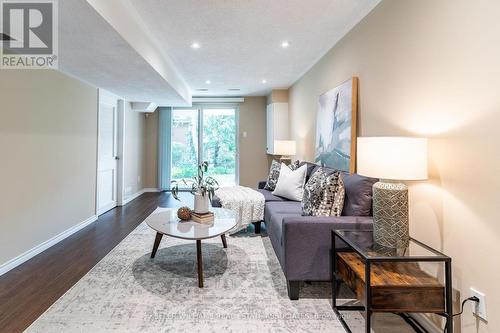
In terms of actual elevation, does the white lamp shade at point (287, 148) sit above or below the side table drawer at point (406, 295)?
above

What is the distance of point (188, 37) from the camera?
10.4 ft

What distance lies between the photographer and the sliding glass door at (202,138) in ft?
22.9

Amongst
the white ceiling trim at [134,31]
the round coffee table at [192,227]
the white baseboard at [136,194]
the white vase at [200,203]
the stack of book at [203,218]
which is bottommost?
the white baseboard at [136,194]

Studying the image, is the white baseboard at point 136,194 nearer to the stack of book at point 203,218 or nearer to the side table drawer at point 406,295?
the stack of book at point 203,218

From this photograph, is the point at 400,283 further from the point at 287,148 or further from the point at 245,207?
the point at 287,148

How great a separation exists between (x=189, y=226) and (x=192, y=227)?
46 millimetres

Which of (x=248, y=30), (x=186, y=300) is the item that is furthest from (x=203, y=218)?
(x=248, y=30)

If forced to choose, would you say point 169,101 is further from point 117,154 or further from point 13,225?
point 13,225

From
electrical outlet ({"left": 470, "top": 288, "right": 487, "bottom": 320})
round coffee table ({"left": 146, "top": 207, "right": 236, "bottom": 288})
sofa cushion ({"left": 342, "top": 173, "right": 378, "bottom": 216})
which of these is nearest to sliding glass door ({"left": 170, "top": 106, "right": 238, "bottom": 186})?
round coffee table ({"left": 146, "top": 207, "right": 236, "bottom": 288})

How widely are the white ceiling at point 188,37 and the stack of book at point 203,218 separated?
1778 millimetres

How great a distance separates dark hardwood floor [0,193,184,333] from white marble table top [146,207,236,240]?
82 cm

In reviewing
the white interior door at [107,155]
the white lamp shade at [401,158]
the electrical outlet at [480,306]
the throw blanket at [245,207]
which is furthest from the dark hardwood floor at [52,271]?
the electrical outlet at [480,306]

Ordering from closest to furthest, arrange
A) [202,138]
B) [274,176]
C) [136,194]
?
1. [274,176]
2. [136,194]
3. [202,138]

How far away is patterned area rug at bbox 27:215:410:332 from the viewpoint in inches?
69.4
